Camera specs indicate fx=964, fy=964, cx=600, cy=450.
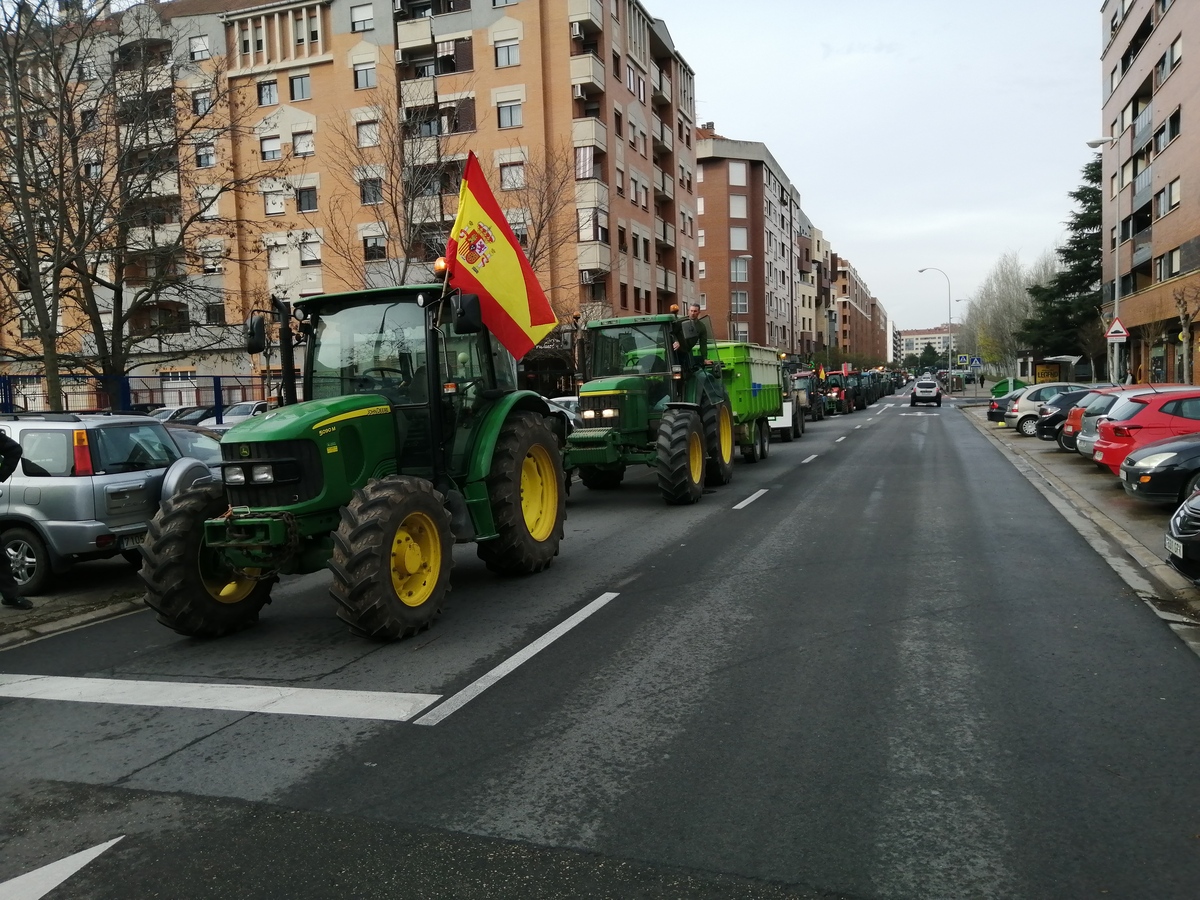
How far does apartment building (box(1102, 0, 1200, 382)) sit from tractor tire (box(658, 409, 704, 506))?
82.9ft

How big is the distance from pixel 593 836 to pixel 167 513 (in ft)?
14.6

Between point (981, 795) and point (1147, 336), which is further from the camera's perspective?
point (1147, 336)

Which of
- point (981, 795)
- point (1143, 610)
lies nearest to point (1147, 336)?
point (1143, 610)

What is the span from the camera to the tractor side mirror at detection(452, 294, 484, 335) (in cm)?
700

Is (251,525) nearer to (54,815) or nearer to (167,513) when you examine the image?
(167,513)

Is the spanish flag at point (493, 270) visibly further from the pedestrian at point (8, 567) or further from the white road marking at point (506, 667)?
the pedestrian at point (8, 567)

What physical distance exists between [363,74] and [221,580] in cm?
3794

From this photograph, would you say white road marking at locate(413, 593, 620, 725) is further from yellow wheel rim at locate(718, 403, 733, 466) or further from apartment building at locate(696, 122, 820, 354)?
apartment building at locate(696, 122, 820, 354)

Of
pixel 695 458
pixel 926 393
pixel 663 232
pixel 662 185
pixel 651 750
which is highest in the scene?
pixel 662 185

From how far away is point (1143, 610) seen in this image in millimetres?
7211

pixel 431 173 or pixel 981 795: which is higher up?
pixel 431 173

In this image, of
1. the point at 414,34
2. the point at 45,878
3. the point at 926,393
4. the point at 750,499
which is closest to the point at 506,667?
the point at 45,878

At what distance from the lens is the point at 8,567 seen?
324 inches

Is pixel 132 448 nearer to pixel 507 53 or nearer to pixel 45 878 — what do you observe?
pixel 45 878
